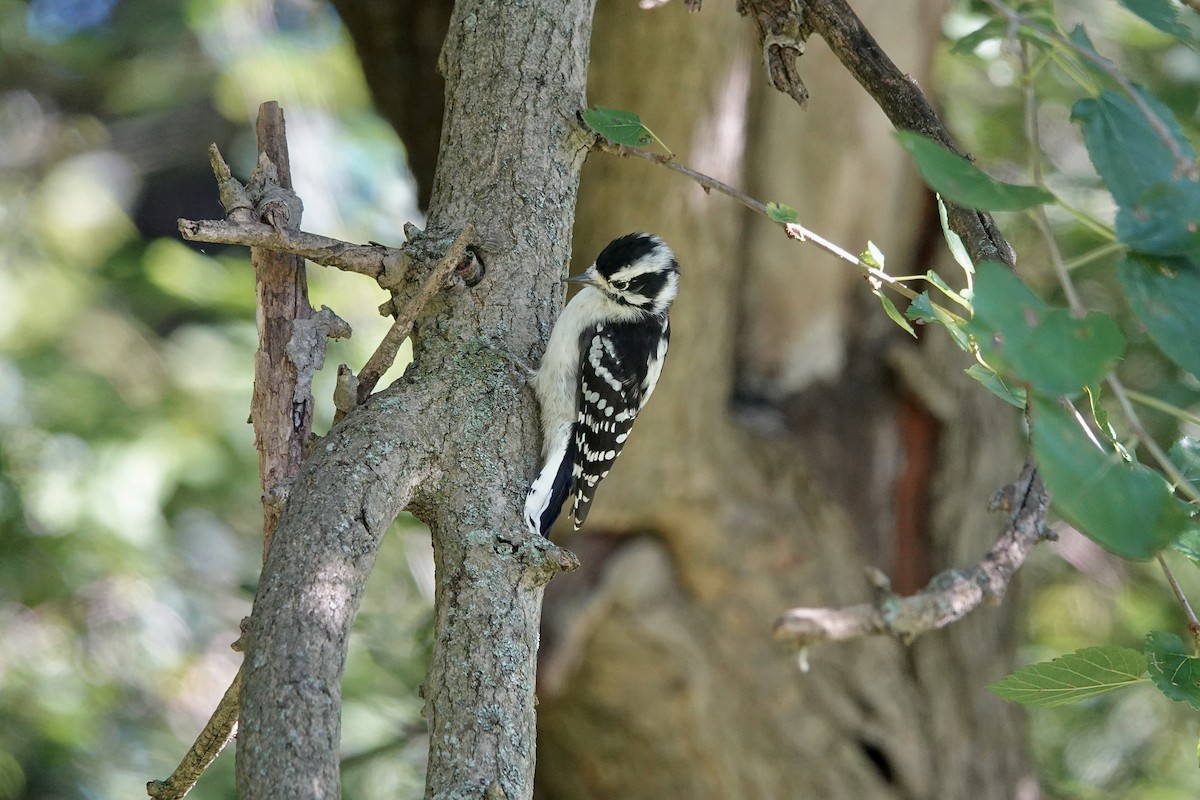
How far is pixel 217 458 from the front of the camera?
5414 millimetres

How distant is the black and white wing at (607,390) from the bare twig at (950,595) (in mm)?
690

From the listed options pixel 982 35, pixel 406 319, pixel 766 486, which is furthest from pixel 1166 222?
pixel 766 486

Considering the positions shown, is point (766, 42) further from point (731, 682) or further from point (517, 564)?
point (731, 682)

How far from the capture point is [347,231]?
5.52 metres

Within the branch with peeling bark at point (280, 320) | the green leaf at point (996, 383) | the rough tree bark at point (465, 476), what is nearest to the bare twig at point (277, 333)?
the branch with peeling bark at point (280, 320)

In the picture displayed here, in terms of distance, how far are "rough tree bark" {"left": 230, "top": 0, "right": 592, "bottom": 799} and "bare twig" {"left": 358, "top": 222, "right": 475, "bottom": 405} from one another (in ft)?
0.24

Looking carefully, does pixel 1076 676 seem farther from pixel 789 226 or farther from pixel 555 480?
pixel 555 480

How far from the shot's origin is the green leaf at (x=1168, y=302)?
4.68ft

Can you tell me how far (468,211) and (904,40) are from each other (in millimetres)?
2773

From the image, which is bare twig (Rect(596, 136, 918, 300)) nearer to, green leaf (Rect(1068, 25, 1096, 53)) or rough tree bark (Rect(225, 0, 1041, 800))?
green leaf (Rect(1068, 25, 1096, 53))

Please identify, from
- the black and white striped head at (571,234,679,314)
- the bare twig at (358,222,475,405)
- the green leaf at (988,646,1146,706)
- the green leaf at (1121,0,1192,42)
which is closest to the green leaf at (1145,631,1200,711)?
the green leaf at (988,646,1146,706)

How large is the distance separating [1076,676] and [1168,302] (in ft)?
2.45

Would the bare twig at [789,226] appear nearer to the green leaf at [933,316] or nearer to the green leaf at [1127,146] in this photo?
the green leaf at [933,316]

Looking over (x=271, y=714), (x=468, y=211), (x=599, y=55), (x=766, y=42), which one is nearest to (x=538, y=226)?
(x=468, y=211)
